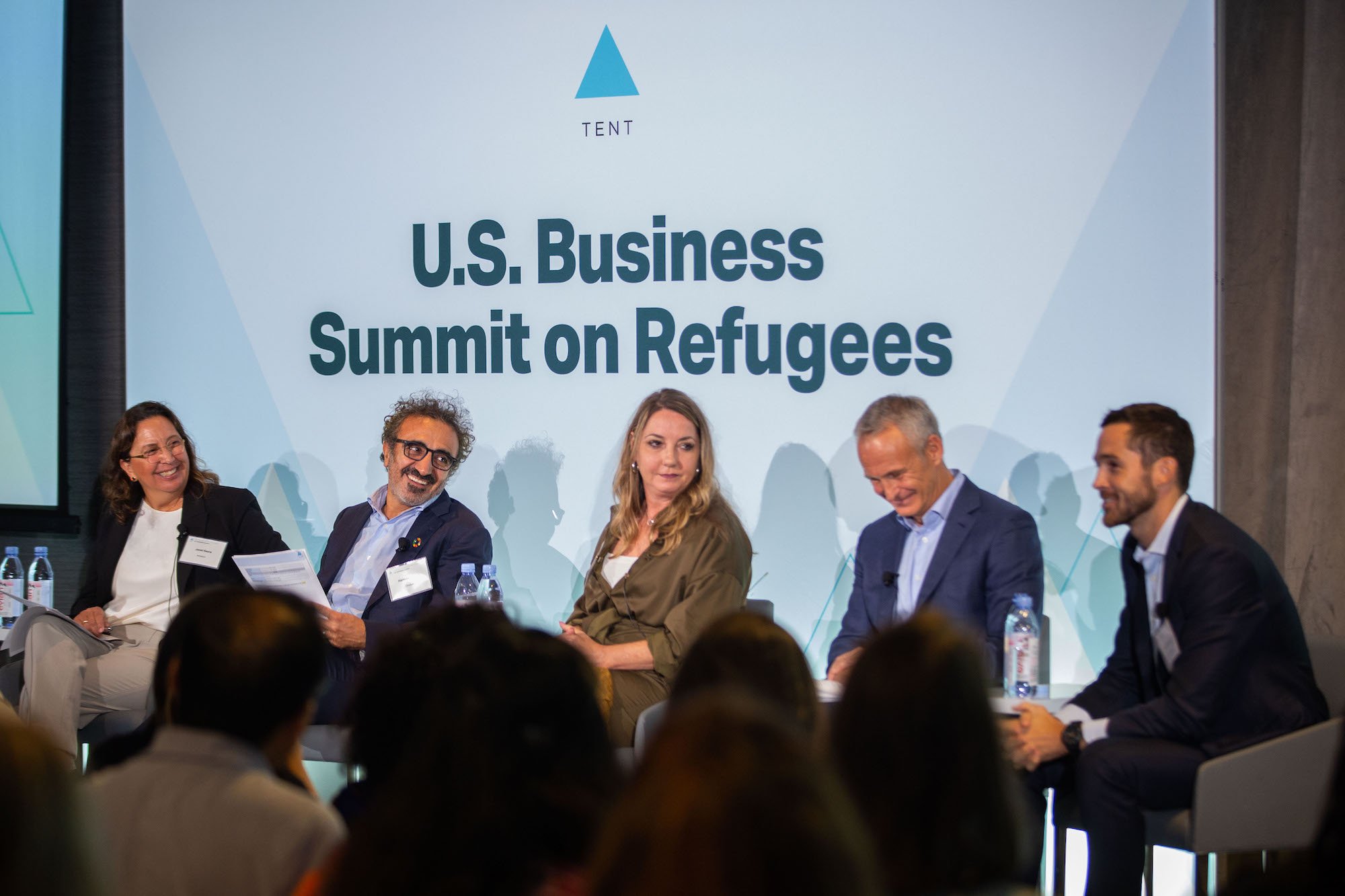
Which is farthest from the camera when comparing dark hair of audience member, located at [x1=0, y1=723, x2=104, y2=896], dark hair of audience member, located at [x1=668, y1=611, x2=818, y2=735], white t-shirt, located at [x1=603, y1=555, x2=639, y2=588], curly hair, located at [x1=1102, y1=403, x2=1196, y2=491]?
white t-shirt, located at [x1=603, y1=555, x2=639, y2=588]

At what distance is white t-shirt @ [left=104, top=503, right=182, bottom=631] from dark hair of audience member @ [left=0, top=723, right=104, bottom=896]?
3661 millimetres

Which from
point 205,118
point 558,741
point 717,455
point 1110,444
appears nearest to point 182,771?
point 558,741

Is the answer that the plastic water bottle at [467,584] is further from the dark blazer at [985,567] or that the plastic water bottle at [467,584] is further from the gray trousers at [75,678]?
the dark blazer at [985,567]

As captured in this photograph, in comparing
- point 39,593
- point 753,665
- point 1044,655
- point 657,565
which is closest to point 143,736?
point 753,665

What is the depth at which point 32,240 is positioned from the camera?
5496 mm

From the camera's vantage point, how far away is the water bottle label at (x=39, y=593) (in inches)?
180

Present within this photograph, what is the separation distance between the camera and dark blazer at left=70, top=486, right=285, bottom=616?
4.29 metres

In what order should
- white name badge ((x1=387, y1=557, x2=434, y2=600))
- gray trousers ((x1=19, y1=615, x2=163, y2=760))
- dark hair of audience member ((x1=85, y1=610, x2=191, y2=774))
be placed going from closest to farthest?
dark hair of audience member ((x1=85, y1=610, x2=191, y2=774)) → gray trousers ((x1=19, y1=615, x2=163, y2=760)) → white name badge ((x1=387, y1=557, x2=434, y2=600))

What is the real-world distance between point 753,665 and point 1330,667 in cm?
247

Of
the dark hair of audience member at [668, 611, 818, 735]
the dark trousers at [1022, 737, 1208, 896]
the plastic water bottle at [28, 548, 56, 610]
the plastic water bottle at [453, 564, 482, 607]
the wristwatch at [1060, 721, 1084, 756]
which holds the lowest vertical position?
the dark trousers at [1022, 737, 1208, 896]

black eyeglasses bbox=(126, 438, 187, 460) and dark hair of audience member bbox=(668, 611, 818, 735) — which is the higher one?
black eyeglasses bbox=(126, 438, 187, 460)

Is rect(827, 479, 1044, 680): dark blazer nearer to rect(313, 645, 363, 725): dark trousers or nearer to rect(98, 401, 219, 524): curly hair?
rect(313, 645, 363, 725): dark trousers

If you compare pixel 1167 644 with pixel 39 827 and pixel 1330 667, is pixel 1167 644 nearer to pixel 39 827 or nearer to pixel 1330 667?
pixel 1330 667

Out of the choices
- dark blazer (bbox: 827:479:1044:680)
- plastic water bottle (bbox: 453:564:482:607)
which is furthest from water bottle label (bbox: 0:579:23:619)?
dark blazer (bbox: 827:479:1044:680)
